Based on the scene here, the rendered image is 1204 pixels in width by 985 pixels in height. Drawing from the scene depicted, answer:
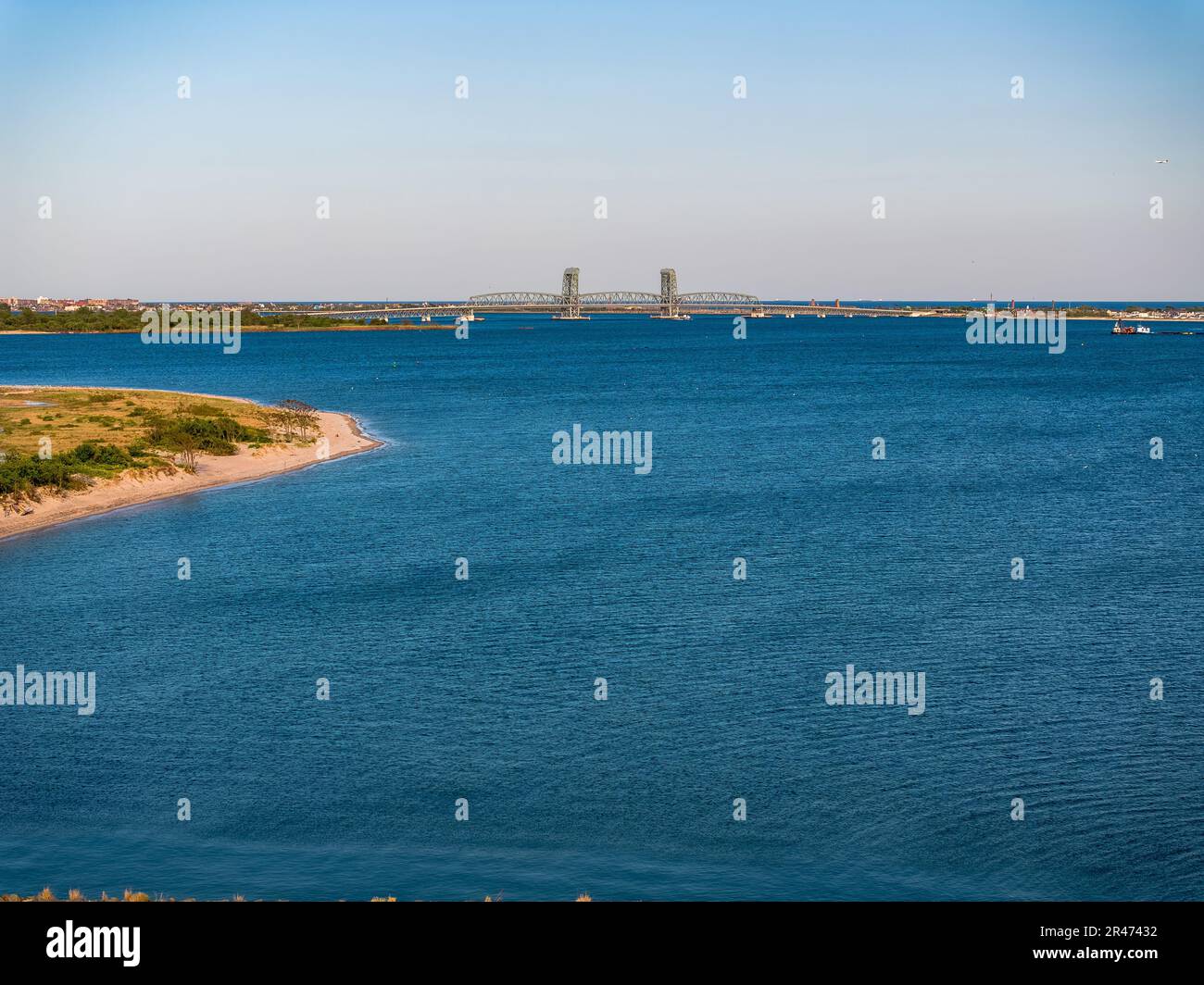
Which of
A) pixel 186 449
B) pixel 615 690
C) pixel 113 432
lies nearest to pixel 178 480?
pixel 186 449

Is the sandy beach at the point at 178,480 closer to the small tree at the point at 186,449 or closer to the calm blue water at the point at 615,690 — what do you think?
the small tree at the point at 186,449
